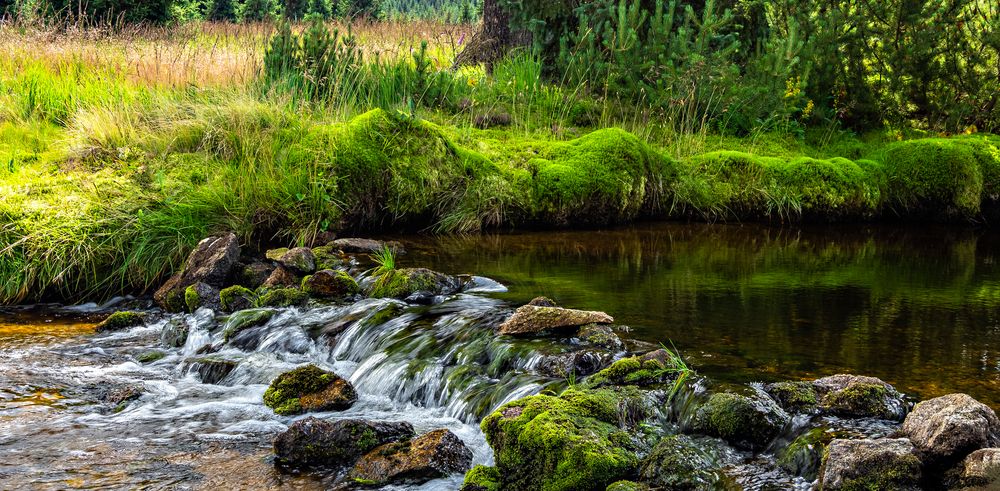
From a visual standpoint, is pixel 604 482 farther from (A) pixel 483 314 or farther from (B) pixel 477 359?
(A) pixel 483 314

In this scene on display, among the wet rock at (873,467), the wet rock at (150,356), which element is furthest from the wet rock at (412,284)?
the wet rock at (873,467)

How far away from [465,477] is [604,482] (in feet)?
2.00

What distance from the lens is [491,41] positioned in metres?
12.8

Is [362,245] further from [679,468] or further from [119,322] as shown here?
[679,468]

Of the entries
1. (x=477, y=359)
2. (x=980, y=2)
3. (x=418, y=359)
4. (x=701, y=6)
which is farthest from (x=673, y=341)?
(x=980, y=2)

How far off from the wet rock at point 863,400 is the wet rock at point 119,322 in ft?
16.2

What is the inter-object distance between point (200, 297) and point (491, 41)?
24.0 feet

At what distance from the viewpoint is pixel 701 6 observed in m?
12.2

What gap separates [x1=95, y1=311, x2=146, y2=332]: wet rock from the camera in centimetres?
645

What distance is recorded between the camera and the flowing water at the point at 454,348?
165 inches

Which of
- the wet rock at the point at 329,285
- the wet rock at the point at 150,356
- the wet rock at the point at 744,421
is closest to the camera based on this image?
the wet rock at the point at 744,421

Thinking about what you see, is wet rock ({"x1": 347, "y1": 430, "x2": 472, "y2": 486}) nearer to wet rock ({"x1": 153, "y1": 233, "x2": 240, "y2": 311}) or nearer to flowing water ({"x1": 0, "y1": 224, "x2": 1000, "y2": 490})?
flowing water ({"x1": 0, "y1": 224, "x2": 1000, "y2": 490})

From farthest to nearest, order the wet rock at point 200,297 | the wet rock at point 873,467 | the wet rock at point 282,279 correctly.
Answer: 1. the wet rock at point 282,279
2. the wet rock at point 200,297
3. the wet rock at point 873,467

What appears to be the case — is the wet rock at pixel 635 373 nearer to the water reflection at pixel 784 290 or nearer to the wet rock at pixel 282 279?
the water reflection at pixel 784 290
